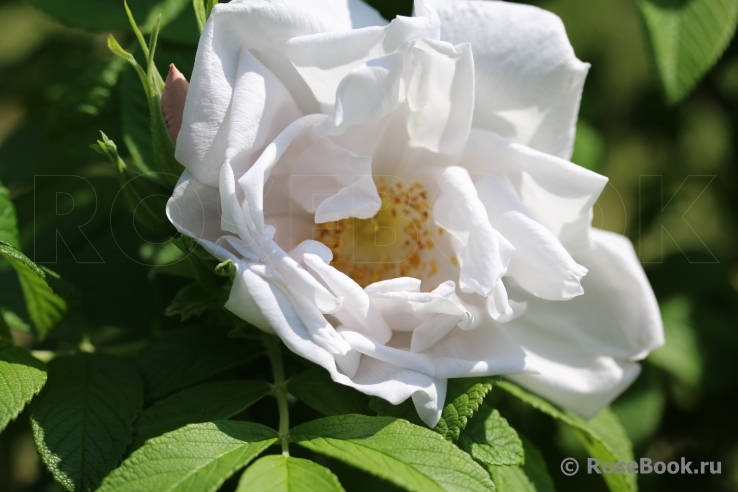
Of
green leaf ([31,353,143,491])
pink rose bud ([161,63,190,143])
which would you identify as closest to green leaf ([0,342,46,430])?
green leaf ([31,353,143,491])

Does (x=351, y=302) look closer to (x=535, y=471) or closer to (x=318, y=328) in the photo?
(x=318, y=328)

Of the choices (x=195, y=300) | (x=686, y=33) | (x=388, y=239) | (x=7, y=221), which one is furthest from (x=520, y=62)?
(x=7, y=221)

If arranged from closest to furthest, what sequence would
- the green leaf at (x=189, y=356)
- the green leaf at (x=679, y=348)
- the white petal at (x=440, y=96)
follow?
the white petal at (x=440, y=96) < the green leaf at (x=189, y=356) < the green leaf at (x=679, y=348)

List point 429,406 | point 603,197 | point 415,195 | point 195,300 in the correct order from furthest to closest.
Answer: point 603,197 → point 415,195 → point 195,300 → point 429,406

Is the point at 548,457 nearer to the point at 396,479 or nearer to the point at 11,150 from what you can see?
the point at 396,479

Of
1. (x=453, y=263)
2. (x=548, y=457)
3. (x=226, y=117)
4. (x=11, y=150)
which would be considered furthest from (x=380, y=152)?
(x=11, y=150)

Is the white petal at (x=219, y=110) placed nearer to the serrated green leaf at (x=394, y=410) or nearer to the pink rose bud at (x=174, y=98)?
the pink rose bud at (x=174, y=98)

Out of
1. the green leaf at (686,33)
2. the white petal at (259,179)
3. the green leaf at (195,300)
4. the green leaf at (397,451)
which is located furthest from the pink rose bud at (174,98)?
the green leaf at (686,33)
